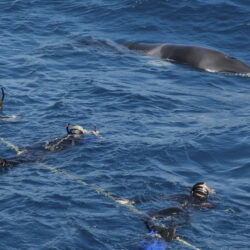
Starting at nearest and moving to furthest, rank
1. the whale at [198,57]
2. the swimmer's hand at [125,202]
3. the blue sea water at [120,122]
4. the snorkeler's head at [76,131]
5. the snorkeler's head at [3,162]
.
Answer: the blue sea water at [120,122], the swimmer's hand at [125,202], the snorkeler's head at [3,162], the snorkeler's head at [76,131], the whale at [198,57]

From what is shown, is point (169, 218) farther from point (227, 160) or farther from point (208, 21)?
point (208, 21)

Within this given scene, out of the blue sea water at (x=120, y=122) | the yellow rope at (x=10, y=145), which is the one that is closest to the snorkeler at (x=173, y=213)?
A: the blue sea water at (x=120, y=122)

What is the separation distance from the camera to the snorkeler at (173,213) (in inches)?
438

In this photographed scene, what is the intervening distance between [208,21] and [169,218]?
21031 mm

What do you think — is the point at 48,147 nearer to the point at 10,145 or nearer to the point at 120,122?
the point at 10,145

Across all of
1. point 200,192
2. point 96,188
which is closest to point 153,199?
point 200,192

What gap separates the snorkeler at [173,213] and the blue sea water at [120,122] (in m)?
0.27

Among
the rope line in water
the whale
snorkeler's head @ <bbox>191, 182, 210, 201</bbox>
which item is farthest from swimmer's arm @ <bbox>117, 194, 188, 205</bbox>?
the whale

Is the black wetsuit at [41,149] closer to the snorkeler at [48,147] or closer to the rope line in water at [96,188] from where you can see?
the snorkeler at [48,147]

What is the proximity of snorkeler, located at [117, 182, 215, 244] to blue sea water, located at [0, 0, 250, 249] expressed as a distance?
27 centimetres

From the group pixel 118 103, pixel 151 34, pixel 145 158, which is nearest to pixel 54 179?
pixel 145 158

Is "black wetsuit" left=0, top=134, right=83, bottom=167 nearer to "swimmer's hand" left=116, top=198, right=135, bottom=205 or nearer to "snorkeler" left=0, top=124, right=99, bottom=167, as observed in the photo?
"snorkeler" left=0, top=124, right=99, bottom=167

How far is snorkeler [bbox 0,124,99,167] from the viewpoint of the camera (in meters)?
14.4

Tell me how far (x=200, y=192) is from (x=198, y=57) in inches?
520
